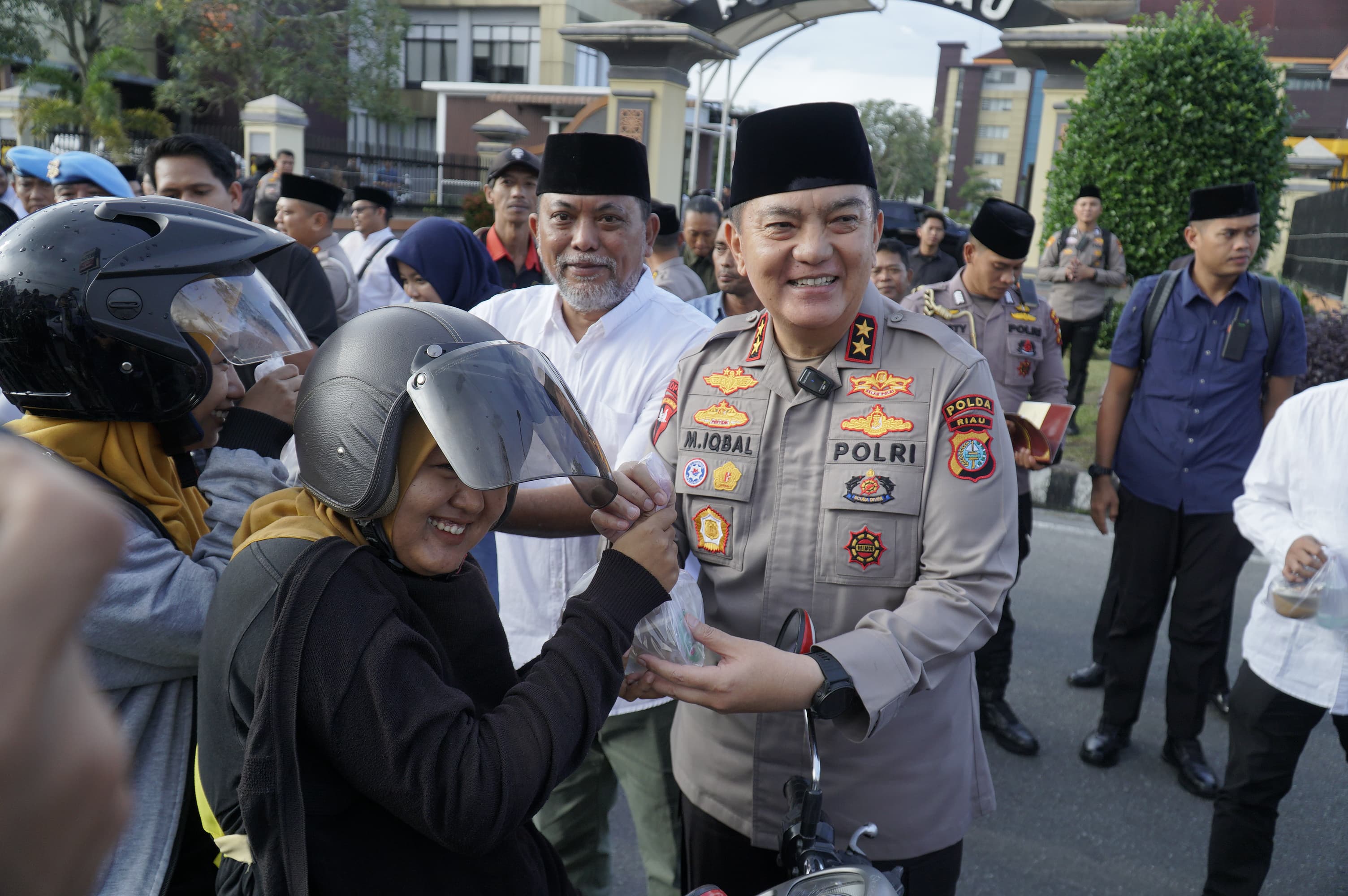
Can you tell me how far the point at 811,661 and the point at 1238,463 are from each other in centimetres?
301

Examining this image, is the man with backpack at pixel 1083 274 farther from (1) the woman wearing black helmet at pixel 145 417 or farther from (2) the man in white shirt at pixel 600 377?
(1) the woman wearing black helmet at pixel 145 417

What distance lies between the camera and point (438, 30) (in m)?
41.4

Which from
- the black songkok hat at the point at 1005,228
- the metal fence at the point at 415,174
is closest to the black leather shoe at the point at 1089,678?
the black songkok hat at the point at 1005,228

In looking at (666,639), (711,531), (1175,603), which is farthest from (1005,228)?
(666,639)

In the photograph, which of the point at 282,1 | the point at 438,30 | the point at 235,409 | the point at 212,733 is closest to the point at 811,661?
the point at 212,733

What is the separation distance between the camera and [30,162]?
6996 mm

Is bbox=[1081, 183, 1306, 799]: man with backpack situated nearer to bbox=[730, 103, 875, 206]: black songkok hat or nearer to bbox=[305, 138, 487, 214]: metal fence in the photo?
bbox=[730, 103, 875, 206]: black songkok hat

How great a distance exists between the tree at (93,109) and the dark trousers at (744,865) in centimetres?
2043

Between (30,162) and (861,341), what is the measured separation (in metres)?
7.34

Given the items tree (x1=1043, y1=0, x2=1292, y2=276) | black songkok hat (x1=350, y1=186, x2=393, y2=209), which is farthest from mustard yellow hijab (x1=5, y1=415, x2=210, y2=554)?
tree (x1=1043, y1=0, x2=1292, y2=276)

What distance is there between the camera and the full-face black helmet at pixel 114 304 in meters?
1.55

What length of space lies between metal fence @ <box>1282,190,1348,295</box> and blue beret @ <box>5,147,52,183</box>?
13310 millimetres

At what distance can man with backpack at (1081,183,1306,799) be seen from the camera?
3.82 meters

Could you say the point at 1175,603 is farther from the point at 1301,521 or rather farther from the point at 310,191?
the point at 310,191
